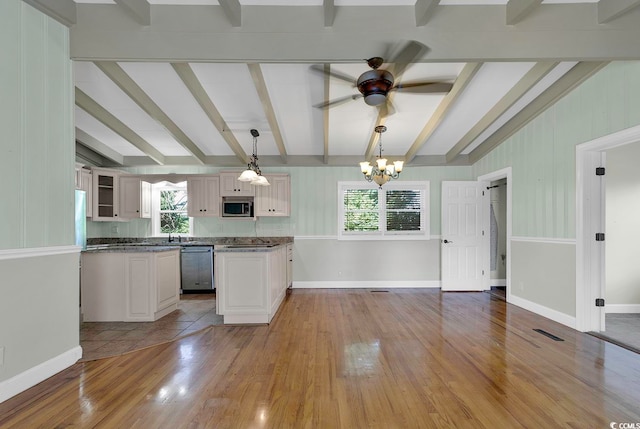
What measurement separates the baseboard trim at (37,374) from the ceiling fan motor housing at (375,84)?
11.3 feet

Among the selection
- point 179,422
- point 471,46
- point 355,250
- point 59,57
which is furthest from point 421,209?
point 59,57

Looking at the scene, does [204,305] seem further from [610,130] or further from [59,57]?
[610,130]

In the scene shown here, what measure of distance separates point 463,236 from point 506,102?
259 centimetres

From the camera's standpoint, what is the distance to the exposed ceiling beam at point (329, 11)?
7.79 ft

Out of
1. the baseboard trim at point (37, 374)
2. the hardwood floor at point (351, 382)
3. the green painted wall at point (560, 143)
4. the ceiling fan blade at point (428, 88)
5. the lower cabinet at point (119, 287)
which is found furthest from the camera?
the lower cabinet at point (119, 287)

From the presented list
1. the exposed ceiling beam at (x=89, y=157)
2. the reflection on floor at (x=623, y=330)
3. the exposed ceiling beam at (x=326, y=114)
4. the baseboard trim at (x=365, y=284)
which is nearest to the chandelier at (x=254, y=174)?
the exposed ceiling beam at (x=326, y=114)

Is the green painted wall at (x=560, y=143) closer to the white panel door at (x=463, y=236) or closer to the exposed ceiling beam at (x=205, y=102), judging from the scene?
the white panel door at (x=463, y=236)

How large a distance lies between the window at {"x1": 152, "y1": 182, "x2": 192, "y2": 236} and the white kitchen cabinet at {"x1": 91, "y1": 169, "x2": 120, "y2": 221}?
69cm

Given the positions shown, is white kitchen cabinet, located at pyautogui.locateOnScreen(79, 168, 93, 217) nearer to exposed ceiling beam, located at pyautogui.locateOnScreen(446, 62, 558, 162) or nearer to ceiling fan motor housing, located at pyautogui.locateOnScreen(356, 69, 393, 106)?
ceiling fan motor housing, located at pyautogui.locateOnScreen(356, 69, 393, 106)

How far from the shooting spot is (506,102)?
3771mm

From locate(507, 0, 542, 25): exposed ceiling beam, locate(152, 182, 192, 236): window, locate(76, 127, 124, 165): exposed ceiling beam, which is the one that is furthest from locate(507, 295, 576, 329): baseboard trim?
locate(76, 127, 124, 165): exposed ceiling beam

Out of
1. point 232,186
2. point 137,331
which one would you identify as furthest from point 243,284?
point 232,186

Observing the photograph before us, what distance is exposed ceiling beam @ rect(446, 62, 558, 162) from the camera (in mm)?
3158

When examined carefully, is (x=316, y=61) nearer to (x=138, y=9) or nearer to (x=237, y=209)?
(x=138, y=9)
